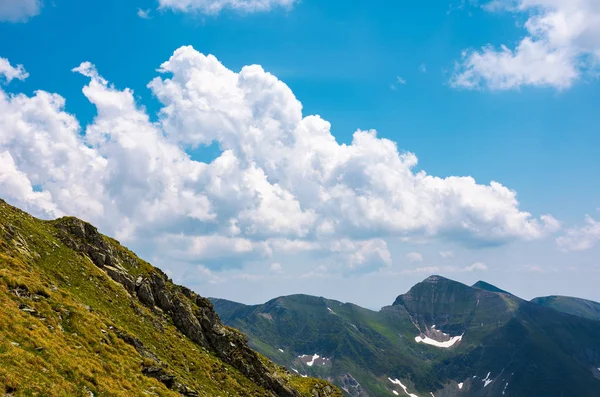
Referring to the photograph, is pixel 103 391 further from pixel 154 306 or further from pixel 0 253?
pixel 154 306

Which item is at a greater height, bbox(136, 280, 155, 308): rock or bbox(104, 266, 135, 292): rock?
bbox(104, 266, 135, 292): rock

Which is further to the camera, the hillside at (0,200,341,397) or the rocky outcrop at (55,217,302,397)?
the rocky outcrop at (55,217,302,397)

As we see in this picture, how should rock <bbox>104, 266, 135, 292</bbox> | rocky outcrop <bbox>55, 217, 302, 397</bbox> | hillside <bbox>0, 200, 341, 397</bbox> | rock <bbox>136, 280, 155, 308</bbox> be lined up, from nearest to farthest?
hillside <bbox>0, 200, 341, 397</bbox> < rock <bbox>104, 266, 135, 292</bbox> < rocky outcrop <bbox>55, 217, 302, 397</bbox> < rock <bbox>136, 280, 155, 308</bbox>

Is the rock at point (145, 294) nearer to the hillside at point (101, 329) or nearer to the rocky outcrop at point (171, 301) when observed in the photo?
the rocky outcrop at point (171, 301)

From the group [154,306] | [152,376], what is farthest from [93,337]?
[154,306]

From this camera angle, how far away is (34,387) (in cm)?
3016

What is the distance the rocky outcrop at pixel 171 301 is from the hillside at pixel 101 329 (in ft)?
0.69

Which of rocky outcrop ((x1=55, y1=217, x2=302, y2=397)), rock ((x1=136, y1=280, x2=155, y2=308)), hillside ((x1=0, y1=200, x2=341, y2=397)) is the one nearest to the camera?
hillside ((x1=0, y1=200, x2=341, y2=397))

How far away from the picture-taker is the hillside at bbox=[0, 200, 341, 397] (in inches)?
1411

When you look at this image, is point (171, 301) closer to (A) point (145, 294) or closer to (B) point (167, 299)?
(B) point (167, 299)

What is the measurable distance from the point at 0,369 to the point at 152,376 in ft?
77.8

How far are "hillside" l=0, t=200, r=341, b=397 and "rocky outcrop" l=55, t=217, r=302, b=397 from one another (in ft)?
0.69

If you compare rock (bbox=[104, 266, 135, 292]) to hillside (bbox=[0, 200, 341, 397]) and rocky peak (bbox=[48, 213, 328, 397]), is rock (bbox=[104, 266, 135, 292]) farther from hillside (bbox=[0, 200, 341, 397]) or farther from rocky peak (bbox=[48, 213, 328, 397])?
hillside (bbox=[0, 200, 341, 397])

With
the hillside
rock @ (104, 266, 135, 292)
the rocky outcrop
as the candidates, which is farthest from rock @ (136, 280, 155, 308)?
rock @ (104, 266, 135, 292)
